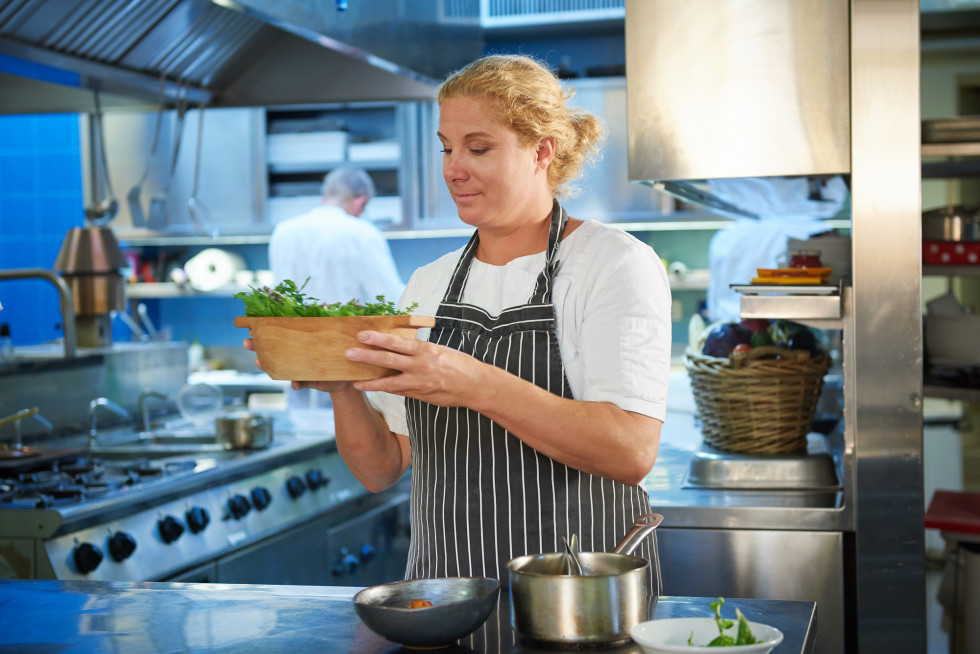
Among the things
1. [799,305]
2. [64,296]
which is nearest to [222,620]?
[799,305]

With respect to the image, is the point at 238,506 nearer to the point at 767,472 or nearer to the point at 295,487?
the point at 295,487

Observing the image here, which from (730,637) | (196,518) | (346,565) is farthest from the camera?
(346,565)

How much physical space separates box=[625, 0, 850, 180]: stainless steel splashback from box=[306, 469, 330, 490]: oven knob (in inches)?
60.2

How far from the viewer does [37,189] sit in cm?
632

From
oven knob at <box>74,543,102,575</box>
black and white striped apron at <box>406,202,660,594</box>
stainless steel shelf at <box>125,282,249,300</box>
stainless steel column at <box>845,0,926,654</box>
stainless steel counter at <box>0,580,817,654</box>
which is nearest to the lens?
stainless steel counter at <box>0,580,817,654</box>

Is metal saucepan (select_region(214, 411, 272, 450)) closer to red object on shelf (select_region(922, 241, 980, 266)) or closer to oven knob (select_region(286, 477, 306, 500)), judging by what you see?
oven knob (select_region(286, 477, 306, 500))

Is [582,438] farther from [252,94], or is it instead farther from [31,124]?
[31,124]

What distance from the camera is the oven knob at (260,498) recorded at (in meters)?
2.84

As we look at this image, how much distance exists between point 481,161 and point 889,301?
949 mm

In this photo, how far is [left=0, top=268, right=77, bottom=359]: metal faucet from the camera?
322cm

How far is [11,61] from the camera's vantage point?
2623 mm

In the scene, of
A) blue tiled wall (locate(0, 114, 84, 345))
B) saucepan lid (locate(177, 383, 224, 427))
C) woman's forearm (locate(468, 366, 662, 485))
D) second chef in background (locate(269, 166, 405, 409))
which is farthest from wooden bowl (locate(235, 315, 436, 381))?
blue tiled wall (locate(0, 114, 84, 345))

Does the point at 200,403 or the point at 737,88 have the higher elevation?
the point at 737,88

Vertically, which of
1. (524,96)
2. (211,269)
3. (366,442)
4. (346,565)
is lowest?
(346,565)
